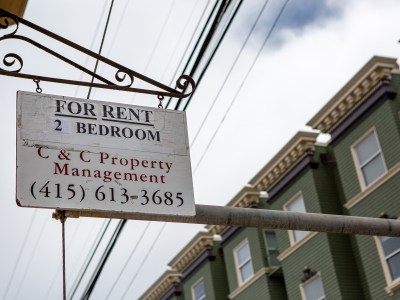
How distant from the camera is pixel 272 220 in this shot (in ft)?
23.7

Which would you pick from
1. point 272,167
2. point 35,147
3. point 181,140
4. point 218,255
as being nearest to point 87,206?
point 35,147

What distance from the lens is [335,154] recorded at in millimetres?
26641

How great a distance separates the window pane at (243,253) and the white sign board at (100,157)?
24.5 metres

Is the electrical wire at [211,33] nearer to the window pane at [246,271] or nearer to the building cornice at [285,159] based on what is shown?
the building cornice at [285,159]

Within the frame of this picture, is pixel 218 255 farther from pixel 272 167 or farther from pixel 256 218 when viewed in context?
pixel 256 218

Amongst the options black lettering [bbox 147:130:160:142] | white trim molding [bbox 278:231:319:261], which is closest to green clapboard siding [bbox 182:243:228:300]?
white trim molding [bbox 278:231:319:261]

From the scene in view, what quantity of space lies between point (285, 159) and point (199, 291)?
9272mm

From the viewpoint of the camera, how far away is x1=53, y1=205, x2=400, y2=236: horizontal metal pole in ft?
21.9

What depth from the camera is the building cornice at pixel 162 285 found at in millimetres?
A: 36594

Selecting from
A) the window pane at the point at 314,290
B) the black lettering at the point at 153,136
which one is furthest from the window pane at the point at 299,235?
the black lettering at the point at 153,136

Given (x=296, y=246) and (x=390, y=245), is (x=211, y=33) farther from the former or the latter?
(x=296, y=246)

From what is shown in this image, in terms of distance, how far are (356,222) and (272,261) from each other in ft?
75.8

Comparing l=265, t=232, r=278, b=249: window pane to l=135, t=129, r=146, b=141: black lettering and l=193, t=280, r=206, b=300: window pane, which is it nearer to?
l=193, t=280, r=206, b=300: window pane

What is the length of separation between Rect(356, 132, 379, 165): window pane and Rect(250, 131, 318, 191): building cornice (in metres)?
2.72
